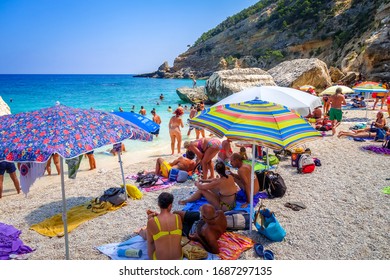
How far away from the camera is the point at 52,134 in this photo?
10.5 ft

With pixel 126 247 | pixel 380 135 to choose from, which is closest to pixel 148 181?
pixel 126 247

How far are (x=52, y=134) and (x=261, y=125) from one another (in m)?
2.51

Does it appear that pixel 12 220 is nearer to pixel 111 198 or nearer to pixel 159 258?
pixel 111 198

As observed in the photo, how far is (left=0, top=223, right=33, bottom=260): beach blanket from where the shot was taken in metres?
4.02

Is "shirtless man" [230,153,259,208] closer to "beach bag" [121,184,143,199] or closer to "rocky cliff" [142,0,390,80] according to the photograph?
"beach bag" [121,184,143,199]

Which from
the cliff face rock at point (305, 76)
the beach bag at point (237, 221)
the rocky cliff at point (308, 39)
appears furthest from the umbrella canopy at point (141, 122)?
the rocky cliff at point (308, 39)

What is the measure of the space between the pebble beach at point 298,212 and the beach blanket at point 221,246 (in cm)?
10

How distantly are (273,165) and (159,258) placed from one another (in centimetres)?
494

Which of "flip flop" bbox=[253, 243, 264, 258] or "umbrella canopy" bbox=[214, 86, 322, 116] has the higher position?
"umbrella canopy" bbox=[214, 86, 322, 116]

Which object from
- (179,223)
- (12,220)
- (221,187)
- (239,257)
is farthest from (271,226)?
(12,220)

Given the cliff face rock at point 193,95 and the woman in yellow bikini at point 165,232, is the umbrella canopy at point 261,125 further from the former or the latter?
the cliff face rock at point 193,95

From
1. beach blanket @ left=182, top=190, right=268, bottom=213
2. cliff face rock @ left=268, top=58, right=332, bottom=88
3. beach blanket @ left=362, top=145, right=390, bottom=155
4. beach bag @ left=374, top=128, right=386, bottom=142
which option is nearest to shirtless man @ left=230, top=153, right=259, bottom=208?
beach blanket @ left=182, top=190, right=268, bottom=213

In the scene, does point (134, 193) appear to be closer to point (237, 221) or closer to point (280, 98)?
point (237, 221)

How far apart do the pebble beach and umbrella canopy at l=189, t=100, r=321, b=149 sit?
1.52 metres
